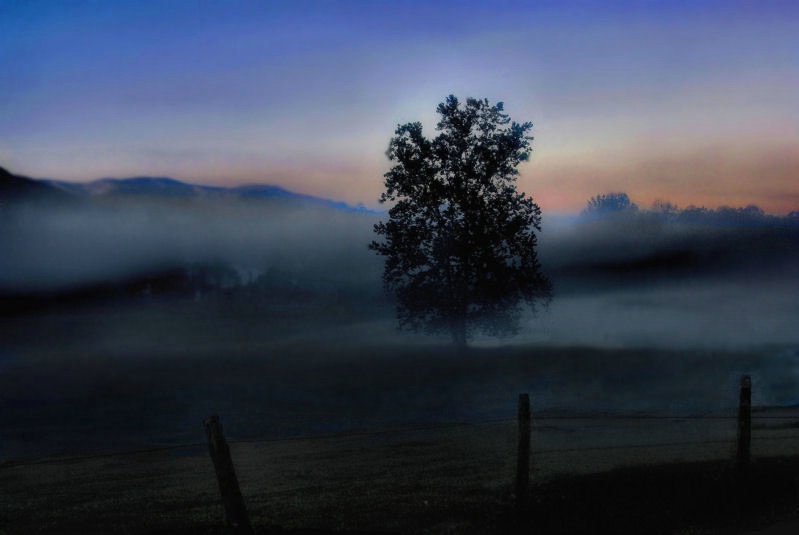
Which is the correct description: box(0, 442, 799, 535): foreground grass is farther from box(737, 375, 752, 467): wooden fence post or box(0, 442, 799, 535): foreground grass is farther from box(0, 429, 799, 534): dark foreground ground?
box(737, 375, 752, 467): wooden fence post

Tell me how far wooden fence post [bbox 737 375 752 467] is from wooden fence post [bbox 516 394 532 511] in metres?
7.30

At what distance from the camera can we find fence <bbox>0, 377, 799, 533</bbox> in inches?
881

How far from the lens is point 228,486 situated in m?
20.9

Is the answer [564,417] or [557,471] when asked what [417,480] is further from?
[564,417]

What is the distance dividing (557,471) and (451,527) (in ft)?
26.0

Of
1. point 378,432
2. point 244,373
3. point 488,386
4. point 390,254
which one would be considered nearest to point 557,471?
point 378,432

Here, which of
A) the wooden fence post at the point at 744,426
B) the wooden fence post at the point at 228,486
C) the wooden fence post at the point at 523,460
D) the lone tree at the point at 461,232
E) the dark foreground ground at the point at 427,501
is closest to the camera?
the wooden fence post at the point at 228,486

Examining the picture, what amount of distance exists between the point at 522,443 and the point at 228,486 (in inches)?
310

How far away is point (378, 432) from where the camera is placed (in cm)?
5303

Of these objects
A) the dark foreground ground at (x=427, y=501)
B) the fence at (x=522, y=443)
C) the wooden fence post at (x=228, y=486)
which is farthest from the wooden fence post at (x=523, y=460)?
the wooden fence post at (x=228, y=486)

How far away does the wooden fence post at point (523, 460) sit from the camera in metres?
22.3

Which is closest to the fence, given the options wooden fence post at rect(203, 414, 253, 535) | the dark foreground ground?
wooden fence post at rect(203, 414, 253, 535)

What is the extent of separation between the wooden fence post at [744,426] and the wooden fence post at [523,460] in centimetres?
730

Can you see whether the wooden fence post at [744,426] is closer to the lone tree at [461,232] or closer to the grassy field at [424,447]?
the grassy field at [424,447]
